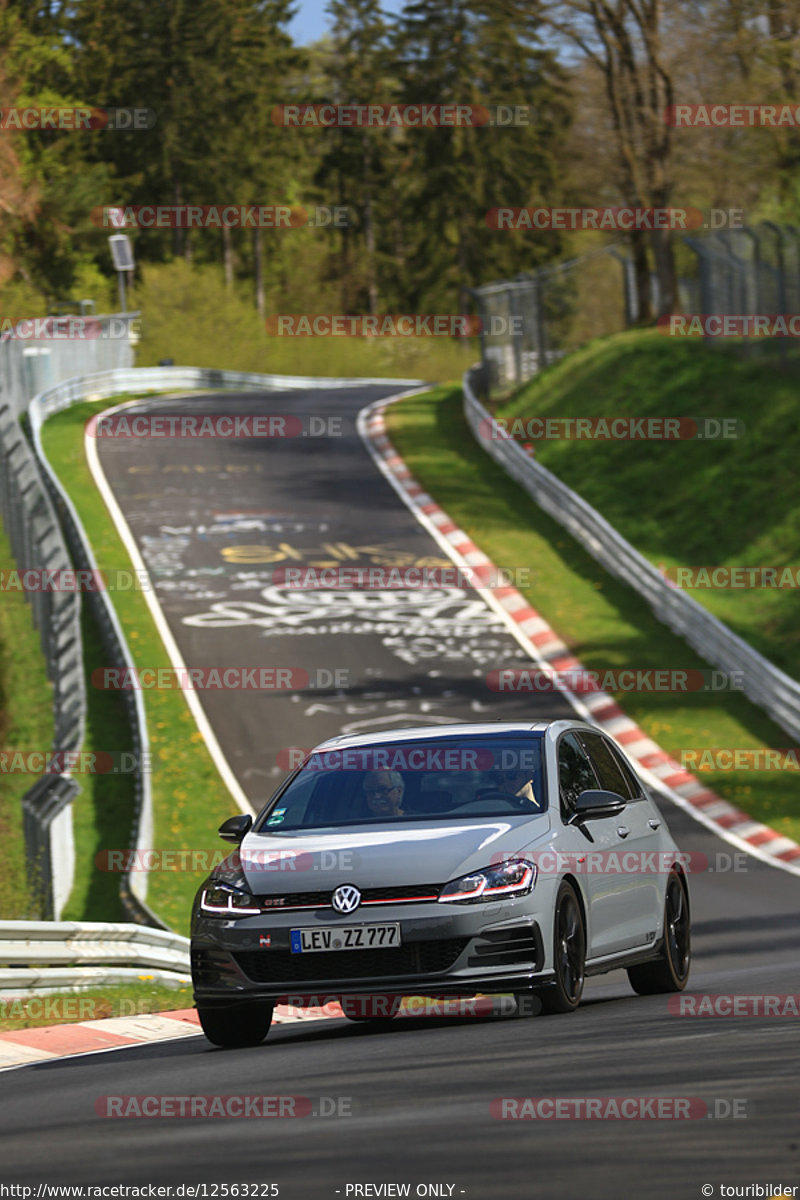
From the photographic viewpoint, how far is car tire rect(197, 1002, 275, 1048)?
9.15 m

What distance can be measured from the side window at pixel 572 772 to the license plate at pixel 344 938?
4.49ft

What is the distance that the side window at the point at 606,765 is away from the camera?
10461mm

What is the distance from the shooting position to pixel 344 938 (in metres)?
8.58

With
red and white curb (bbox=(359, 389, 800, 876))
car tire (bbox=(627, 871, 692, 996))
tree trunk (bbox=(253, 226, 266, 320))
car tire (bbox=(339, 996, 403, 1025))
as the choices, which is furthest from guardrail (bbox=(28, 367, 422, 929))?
tree trunk (bbox=(253, 226, 266, 320))

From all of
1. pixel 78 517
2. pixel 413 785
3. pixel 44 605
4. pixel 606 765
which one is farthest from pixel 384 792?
pixel 78 517

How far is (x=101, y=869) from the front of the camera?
66.1 feet

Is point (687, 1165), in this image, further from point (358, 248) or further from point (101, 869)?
point (358, 248)

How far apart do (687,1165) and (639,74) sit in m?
44.9

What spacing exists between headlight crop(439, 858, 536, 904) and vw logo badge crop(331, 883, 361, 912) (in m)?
0.40

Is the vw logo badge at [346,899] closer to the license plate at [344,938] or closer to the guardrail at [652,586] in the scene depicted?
the license plate at [344,938]

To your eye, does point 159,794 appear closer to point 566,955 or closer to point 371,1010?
point 371,1010

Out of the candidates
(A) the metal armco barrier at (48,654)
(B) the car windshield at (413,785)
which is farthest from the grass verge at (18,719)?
(B) the car windshield at (413,785)

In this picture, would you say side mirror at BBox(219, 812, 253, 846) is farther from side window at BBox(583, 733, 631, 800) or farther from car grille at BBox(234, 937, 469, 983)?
side window at BBox(583, 733, 631, 800)

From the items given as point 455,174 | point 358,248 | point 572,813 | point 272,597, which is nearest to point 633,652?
point 272,597
